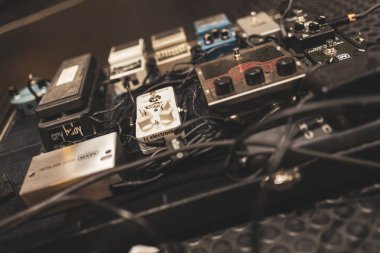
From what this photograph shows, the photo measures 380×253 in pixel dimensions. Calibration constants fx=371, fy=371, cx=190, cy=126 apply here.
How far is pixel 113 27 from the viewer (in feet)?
4.60

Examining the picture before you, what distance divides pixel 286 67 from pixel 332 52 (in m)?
0.13

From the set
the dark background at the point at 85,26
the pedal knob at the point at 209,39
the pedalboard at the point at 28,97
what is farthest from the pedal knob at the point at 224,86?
the dark background at the point at 85,26

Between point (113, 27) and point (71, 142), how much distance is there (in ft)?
2.64

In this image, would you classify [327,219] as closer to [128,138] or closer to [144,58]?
[128,138]

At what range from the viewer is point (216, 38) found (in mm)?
932

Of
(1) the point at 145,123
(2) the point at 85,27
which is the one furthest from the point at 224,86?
(2) the point at 85,27

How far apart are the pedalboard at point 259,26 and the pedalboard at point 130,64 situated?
27 centimetres

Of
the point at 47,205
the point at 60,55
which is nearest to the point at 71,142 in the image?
the point at 47,205

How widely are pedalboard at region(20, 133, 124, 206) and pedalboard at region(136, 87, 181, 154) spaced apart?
5 centimetres

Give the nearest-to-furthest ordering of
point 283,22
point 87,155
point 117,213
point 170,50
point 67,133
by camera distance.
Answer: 1. point 117,213
2. point 87,155
3. point 67,133
4. point 283,22
5. point 170,50

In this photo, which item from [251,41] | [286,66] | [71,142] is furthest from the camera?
[251,41]

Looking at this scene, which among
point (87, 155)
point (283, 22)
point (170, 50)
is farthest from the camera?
point (170, 50)

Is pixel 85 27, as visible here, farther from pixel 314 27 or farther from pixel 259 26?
pixel 314 27

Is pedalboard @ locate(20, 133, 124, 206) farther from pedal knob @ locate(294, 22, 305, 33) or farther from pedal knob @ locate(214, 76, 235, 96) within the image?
pedal knob @ locate(294, 22, 305, 33)
